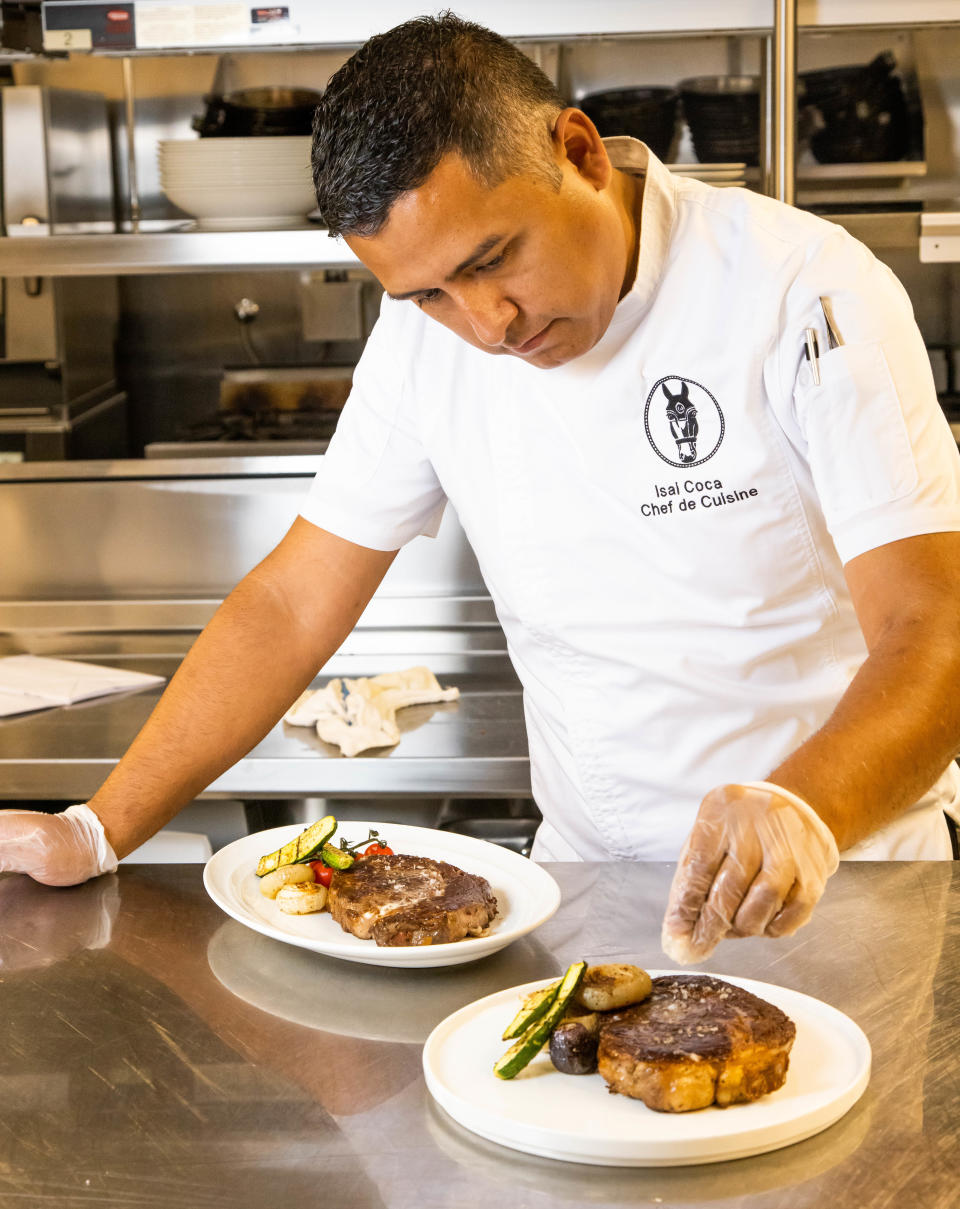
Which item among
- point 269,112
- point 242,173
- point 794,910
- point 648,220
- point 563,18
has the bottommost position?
point 794,910

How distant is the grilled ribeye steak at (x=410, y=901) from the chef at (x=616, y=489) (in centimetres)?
22

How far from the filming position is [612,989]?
3.30ft

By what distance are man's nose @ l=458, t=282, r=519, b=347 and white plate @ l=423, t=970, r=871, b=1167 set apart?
0.61 meters

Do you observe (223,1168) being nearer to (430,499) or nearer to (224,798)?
(430,499)

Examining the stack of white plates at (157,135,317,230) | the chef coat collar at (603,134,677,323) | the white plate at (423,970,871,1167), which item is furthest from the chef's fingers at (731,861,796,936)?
the stack of white plates at (157,135,317,230)

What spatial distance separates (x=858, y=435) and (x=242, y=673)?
736 mm

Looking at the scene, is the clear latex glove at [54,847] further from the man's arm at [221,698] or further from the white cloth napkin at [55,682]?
the white cloth napkin at [55,682]

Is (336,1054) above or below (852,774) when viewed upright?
below

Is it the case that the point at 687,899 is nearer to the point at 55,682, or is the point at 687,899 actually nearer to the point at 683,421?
the point at 683,421

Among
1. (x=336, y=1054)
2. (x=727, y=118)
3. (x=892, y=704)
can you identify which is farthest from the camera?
(x=727, y=118)

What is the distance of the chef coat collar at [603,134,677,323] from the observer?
147 centimetres

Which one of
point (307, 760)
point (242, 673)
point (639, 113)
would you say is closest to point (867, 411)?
point (242, 673)

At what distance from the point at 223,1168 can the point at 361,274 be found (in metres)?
2.58

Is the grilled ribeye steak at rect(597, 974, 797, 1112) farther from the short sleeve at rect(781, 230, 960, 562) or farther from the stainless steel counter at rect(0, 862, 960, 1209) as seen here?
the short sleeve at rect(781, 230, 960, 562)
